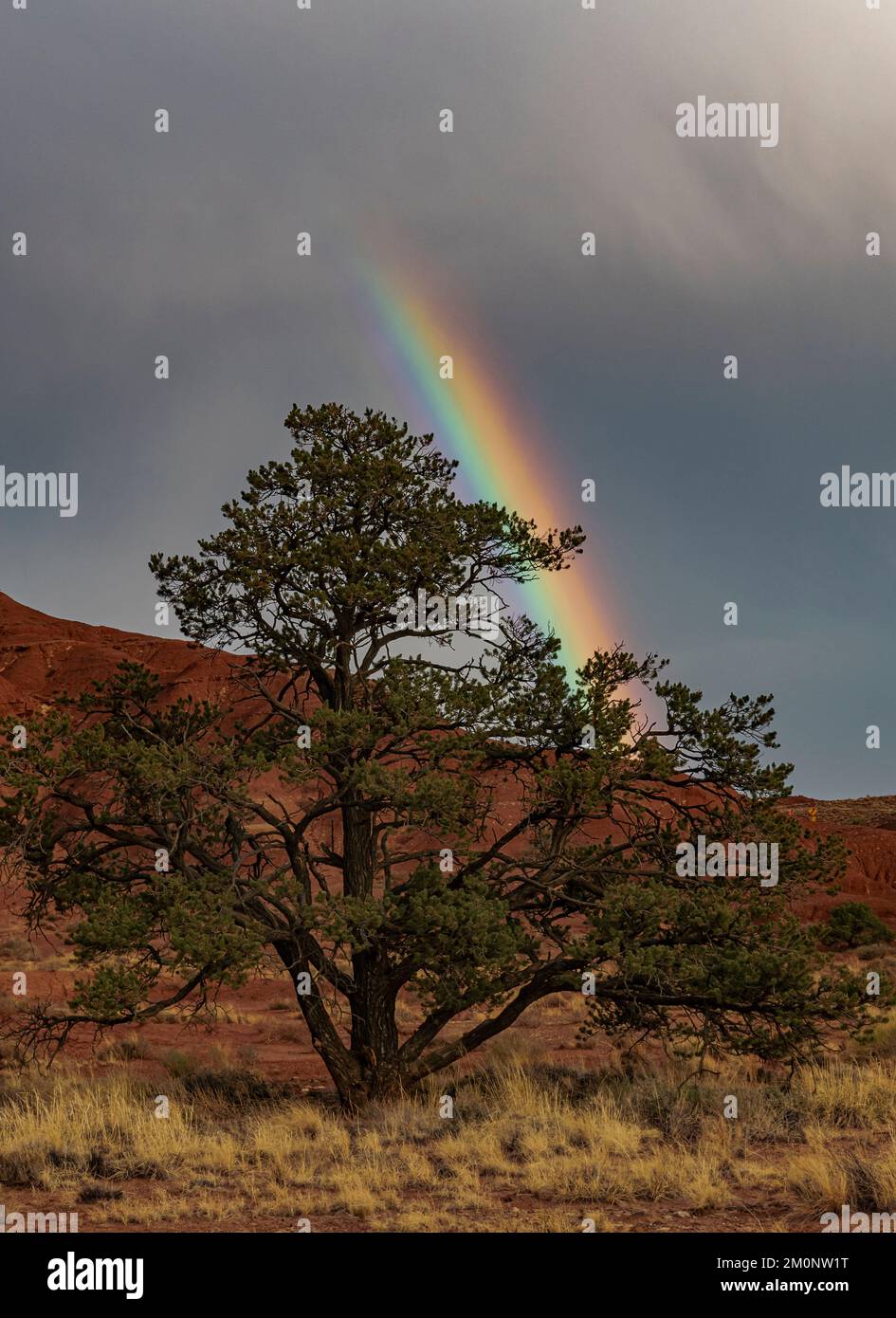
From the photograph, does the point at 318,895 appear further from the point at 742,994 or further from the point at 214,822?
the point at 742,994

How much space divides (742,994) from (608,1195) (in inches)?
167

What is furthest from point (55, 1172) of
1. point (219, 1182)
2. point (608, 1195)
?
point (608, 1195)

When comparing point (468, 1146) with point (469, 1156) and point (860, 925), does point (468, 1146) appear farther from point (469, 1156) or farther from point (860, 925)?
point (860, 925)

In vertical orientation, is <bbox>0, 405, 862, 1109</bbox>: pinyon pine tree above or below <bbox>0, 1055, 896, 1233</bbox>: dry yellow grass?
above

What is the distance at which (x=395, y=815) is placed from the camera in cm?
1416

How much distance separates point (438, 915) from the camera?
12375 millimetres

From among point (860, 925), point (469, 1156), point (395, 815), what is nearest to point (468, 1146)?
point (469, 1156)

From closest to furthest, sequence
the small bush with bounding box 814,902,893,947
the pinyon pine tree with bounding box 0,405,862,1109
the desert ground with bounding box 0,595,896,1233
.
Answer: the desert ground with bounding box 0,595,896,1233 → the pinyon pine tree with bounding box 0,405,862,1109 → the small bush with bounding box 814,902,893,947

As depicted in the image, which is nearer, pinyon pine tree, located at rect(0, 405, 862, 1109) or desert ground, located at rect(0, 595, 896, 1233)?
desert ground, located at rect(0, 595, 896, 1233)

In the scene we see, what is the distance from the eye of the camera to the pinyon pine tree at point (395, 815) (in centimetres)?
1290

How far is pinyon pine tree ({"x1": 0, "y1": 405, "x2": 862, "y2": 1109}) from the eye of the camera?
42.3ft

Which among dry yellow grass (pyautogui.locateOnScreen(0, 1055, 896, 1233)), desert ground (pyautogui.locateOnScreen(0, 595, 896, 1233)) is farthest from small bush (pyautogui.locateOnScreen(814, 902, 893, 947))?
dry yellow grass (pyautogui.locateOnScreen(0, 1055, 896, 1233))

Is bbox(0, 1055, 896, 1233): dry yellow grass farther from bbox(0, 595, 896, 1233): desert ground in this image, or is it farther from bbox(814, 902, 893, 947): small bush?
bbox(814, 902, 893, 947): small bush

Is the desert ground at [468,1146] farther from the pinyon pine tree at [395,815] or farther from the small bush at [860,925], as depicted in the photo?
the small bush at [860,925]
